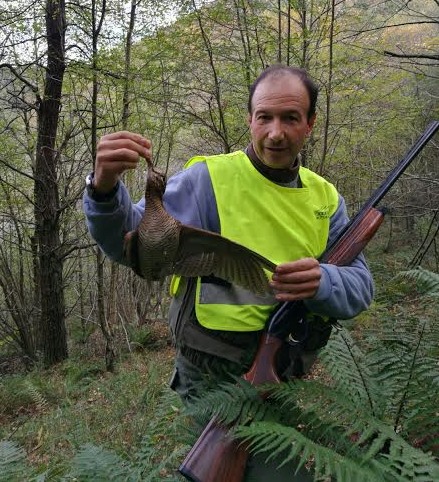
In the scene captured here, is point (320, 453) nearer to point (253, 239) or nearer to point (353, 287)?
point (353, 287)

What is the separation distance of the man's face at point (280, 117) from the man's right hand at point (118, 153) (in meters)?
0.66

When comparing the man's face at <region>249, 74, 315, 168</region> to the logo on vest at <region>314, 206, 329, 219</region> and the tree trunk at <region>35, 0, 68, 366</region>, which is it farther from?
the tree trunk at <region>35, 0, 68, 366</region>

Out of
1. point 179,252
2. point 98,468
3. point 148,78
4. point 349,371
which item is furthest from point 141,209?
point 148,78

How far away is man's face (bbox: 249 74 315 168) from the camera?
2.04 meters

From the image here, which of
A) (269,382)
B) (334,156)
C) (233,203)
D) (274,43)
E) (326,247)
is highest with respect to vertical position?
(274,43)

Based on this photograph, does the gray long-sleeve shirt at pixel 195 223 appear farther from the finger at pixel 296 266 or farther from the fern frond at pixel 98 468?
the fern frond at pixel 98 468

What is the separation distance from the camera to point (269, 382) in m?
1.98

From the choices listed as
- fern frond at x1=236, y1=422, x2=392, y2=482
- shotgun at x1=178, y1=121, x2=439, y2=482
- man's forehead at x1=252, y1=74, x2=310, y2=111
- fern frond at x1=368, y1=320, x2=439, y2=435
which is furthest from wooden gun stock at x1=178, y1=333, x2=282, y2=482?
man's forehead at x1=252, y1=74, x2=310, y2=111

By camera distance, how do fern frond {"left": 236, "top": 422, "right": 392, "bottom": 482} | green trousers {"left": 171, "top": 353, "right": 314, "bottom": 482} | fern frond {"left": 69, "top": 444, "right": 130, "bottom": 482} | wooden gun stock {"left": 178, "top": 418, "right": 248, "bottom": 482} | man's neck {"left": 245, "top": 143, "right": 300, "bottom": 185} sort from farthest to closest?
fern frond {"left": 69, "top": 444, "right": 130, "bottom": 482} → man's neck {"left": 245, "top": 143, "right": 300, "bottom": 185} → green trousers {"left": 171, "top": 353, "right": 314, "bottom": 482} → wooden gun stock {"left": 178, "top": 418, "right": 248, "bottom": 482} → fern frond {"left": 236, "top": 422, "right": 392, "bottom": 482}

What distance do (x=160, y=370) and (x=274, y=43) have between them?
5.51 metres

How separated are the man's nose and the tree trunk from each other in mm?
6861

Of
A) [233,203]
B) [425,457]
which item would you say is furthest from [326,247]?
[425,457]

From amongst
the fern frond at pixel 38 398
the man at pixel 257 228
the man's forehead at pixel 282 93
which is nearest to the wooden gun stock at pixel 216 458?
the man at pixel 257 228

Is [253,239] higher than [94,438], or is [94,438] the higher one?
[253,239]
